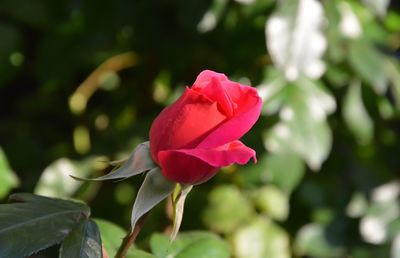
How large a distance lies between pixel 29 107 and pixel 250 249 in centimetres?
57

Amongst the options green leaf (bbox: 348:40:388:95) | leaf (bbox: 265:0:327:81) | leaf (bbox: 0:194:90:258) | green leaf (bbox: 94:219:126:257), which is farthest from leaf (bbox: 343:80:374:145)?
leaf (bbox: 0:194:90:258)

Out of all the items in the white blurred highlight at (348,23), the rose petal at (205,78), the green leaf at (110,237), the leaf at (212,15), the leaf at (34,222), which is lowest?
the white blurred highlight at (348,23)

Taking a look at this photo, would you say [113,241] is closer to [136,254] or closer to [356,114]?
[136,254]

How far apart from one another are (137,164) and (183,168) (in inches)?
2.2

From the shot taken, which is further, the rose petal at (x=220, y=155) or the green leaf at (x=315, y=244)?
the green leaf at (x=315, y=244)

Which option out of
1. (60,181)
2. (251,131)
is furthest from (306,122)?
(60,181)

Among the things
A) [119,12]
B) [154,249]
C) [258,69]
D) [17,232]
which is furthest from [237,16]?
[17,232]

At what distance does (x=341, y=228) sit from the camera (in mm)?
1912

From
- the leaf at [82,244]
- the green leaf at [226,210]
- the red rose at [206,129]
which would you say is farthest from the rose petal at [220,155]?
the green leaf at [226,210]

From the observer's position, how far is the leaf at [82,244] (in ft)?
2.52

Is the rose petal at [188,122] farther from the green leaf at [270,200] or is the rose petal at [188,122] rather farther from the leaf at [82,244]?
the green leaf at [270,200]

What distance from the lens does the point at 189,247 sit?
1072 mm

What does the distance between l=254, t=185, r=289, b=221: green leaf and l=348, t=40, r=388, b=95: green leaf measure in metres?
0.31

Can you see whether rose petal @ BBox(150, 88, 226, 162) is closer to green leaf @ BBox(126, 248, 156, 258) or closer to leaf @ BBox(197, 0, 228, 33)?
green leaf @ BBox(126, 248, 156, 258)
